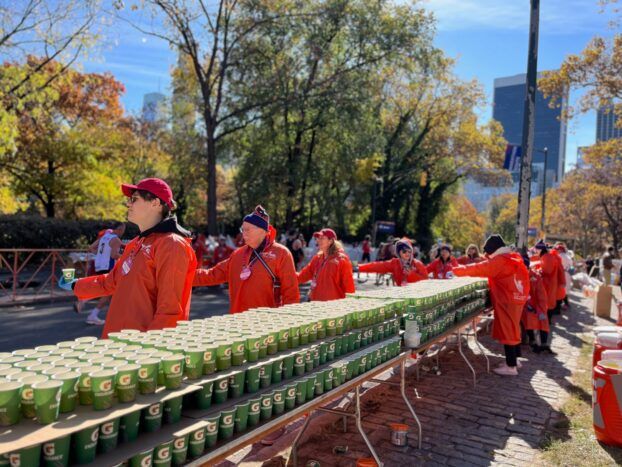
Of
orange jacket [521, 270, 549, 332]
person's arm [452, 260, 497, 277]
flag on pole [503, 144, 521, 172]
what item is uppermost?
flag on pole [503, 144, 521, 172]

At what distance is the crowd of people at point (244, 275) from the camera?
365 cm

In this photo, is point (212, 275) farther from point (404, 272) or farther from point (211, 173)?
point (211, 173)

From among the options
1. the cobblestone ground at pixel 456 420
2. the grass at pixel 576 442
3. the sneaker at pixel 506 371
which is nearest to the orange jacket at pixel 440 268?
the cobblestone ground at pixel 456 420

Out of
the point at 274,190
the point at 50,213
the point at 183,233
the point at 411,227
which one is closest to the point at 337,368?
the point at 183,233

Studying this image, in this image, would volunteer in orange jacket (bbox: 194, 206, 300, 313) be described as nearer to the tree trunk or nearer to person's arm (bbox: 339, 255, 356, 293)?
person's arm (bbox: 339, 255, 356, 293)

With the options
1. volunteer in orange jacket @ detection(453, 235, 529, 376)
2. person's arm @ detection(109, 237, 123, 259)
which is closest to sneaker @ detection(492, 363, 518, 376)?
volunteer in orange jacket @ detection(453, 235, 529, 376)

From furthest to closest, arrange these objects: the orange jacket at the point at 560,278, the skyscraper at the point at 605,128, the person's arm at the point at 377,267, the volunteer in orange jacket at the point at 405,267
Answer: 1. the skyscraper at the point at 605,128
2. the orange jacket at the point at 560,278
3. the volunteer in orange jacket at the point at 405,267
4. the person's arm at the point at 377,267

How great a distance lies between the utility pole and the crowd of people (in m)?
1.46

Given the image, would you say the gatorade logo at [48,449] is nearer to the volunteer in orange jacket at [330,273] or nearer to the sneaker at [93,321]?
the volunteer in orange jacket at [330,273]

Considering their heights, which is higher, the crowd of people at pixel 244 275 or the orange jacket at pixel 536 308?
the crowd of people at pixel 244 275

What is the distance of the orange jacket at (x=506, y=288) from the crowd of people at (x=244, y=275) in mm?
15

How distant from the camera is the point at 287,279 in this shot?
17.1 feet

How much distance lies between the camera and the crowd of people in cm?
365

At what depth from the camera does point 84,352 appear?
246 cm
